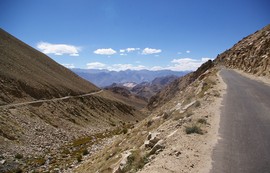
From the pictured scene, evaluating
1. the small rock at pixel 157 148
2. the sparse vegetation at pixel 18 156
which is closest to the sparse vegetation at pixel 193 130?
the small rock at pixel 157 148

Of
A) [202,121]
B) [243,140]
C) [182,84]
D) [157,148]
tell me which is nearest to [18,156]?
[157,148]

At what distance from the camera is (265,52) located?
46.3 meters

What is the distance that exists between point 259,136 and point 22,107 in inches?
1821

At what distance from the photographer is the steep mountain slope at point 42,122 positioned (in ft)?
98.7

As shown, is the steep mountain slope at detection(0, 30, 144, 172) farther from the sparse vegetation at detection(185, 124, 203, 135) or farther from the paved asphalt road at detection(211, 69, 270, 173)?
the paved asphalt road at detection(211, 69, 270, 173)

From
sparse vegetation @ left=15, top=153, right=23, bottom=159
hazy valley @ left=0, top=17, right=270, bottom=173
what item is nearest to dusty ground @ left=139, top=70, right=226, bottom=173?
hazy valley @ left=0, top=17, right=270, bottom=173

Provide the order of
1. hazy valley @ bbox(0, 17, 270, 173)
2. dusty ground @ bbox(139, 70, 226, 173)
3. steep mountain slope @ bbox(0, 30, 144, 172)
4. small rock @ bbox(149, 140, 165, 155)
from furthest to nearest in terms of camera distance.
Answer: steep mountain slope @ bbox(0, 30, 144, 172) → small rock @ bbox(149, 140, 165, 155) → hazy valley @ bbox(0, 17, 270, 173) → dusty ground @ bbox(139, 70, 226, 173)

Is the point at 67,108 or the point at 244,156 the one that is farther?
the point at 67,108

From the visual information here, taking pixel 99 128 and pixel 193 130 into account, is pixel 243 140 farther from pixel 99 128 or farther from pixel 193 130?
pixel 99 128

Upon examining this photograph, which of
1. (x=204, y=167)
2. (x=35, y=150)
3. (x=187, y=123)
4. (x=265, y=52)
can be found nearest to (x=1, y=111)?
(x=35, y=150)

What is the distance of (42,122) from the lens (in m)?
46.1

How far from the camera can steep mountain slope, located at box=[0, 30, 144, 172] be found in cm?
3009

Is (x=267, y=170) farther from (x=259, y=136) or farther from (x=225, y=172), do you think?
(x=259, y=136)

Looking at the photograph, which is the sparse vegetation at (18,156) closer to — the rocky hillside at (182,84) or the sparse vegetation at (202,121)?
the sparse vegetation at (202,121)
